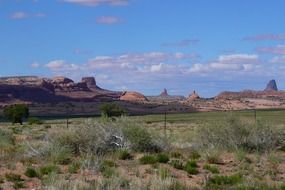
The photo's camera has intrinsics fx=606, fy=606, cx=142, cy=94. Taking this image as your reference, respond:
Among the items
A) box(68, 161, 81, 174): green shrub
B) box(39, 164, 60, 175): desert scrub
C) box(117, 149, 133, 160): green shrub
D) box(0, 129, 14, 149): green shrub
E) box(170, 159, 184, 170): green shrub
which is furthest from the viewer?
box(0, 129, 14, 149): green shrub

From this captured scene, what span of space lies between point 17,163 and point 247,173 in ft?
29.5

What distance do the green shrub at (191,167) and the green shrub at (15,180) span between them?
19.7 feet

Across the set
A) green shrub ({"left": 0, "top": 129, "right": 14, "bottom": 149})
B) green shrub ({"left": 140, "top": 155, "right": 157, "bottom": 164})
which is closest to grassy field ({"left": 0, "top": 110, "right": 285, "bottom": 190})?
green shrub ({"left": 140, "top": 155, "right": 157, "bottom": 164})

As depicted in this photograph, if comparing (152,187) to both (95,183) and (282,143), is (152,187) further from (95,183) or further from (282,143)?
(282,143)

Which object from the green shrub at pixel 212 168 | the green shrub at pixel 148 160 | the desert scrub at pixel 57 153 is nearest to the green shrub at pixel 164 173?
the green shrub at pixel 212 168

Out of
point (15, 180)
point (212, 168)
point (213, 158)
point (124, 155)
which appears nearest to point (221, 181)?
point (212, 168)

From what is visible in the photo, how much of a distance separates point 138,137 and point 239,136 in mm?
6065

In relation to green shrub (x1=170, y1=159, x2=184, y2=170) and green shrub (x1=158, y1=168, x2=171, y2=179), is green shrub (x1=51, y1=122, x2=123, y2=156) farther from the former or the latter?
green shrub (x1=158, y1=168, x2=171, y2=179)

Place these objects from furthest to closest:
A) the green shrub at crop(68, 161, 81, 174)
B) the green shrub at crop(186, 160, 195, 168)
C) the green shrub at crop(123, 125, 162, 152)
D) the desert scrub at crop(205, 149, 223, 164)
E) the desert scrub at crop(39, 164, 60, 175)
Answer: the green shrub at crop(123, 125, 162, 152)
the desert scrub at crop(205, 149, 223, 164)
the green shrub at crop(186, 160, 195, 168)
the green shrub at crop(68, 161, 81, 174)
the desert scrub at crop(39, 164, 60, 175)

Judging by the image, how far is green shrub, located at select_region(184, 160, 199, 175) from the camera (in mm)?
21747

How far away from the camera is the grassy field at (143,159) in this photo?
18469 mm

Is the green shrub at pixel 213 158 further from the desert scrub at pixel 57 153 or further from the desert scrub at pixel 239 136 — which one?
the desert scrub at pixel 57 153

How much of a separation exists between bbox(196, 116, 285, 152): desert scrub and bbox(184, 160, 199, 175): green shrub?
25.1 feet

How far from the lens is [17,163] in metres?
24.0
